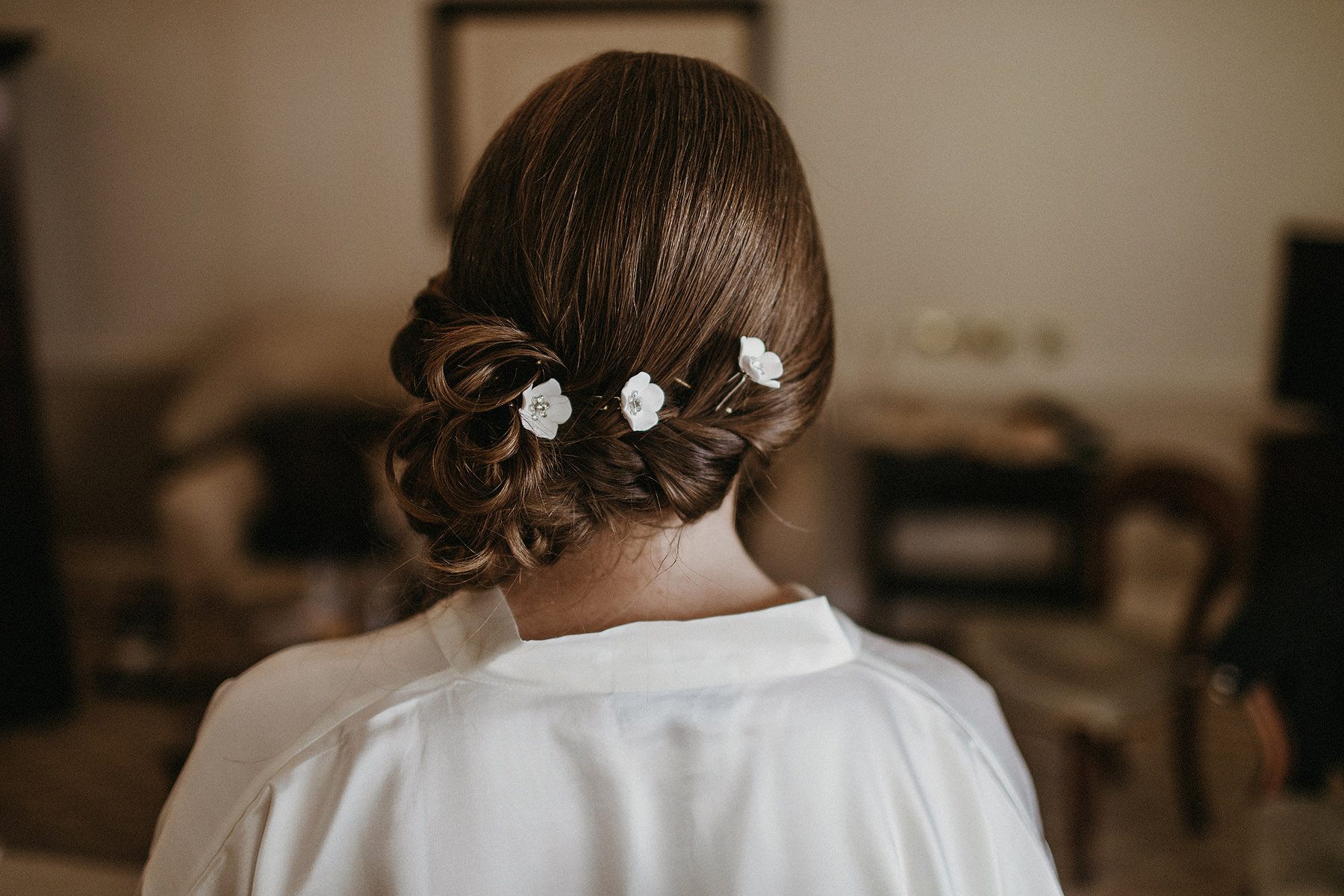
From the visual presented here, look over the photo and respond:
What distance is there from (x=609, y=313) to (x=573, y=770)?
0.30 m

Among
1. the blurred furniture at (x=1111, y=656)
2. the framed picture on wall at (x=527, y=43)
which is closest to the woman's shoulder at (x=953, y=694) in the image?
the blurred furniture at (x=1111, y=656)

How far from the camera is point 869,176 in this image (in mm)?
3129

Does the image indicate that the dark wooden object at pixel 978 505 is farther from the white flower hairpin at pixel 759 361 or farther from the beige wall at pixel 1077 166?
the white flower hairpin at pixel 759 361

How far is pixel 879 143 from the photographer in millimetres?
3109

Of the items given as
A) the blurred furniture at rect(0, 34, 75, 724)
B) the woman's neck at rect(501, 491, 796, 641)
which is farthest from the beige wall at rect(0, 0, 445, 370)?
the woman's neck at rect(501, 491, 796, 641)

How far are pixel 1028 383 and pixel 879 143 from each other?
0.96 m

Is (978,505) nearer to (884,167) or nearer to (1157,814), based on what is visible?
(1157,814)

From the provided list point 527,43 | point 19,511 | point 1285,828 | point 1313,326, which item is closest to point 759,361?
point 1285,828

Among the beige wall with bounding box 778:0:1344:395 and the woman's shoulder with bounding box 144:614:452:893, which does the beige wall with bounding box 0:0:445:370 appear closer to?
the beige wall with bounding box 778:0:1344:395

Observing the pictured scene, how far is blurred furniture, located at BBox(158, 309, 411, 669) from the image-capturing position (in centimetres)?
234

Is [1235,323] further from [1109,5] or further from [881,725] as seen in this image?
[881,725]

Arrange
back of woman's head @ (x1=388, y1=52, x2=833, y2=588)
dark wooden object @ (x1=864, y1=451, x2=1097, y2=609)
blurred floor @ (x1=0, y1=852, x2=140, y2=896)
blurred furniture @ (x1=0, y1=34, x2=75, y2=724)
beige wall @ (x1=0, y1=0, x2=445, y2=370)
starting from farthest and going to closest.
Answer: beige wall @ (x1=0, y1=0, x2=445, y2=370) → dark wooden object @ (x1=864, y1=451, x2=1097, y2=609) → blurred furniture @ (x1=0, y1=34, x2=75, y2=724) → blurred floor @ (x1=0, y1=852, x2=140, y2=896) → back of woman's head @ (x1=388, y1=52, x2=833, y2=588)

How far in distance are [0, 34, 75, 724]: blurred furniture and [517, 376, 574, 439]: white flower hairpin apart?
2245mm

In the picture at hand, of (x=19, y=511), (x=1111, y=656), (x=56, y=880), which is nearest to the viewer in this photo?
(x=56, y=880)
